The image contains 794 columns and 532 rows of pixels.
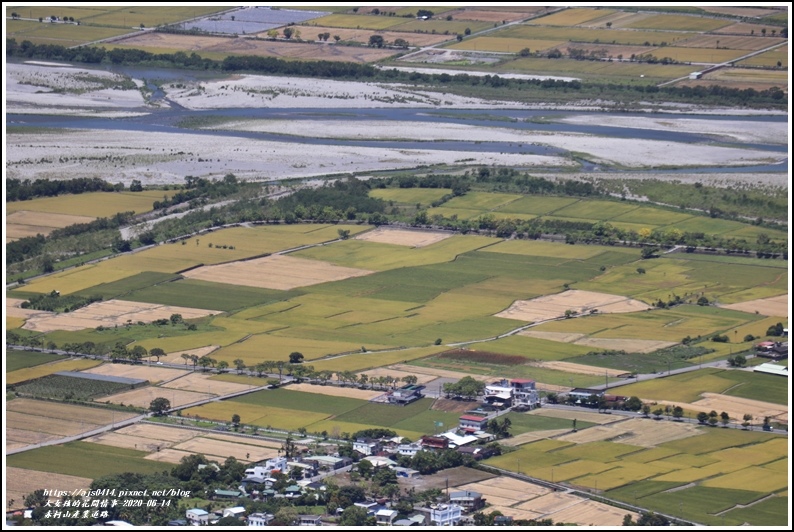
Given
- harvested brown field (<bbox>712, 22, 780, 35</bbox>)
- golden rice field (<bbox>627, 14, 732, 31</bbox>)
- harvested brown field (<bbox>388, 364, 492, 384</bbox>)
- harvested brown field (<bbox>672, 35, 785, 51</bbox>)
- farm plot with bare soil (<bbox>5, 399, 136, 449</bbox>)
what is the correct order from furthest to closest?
golden rice field (<bbox>627, 14, 732, 31</bbox>), harvested brown field (<bbox>712, 22, 780, 35</bbox>), harvested brown field (<bbox>672, 35, 785, 51</bbox>), harvested brown field (<bbox>388, 364, 492, 384</bbox>), farm plot with bare soil (<bbox>5, 399, 136, 449</bbox>)

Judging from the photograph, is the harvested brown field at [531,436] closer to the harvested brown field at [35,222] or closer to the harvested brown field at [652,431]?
the harvested brown field at [652,431]

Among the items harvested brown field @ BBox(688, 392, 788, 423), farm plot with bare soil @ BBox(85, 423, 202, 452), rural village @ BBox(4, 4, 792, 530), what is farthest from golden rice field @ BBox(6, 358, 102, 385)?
harvested brown field @ BBox(688, 392, 788, 423)

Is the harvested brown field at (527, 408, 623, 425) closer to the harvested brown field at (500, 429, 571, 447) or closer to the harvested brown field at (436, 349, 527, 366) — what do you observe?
the harvested brown field at (500, 429, 571, 447)

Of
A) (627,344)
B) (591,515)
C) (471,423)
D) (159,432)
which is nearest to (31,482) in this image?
(159,432)

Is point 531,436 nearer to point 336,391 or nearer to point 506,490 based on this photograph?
point 506,490

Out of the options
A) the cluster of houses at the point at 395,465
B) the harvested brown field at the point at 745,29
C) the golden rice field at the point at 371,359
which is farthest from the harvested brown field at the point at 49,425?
the harvested brown field at the point at 745,29

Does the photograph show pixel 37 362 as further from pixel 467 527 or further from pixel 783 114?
pixel 783 114
